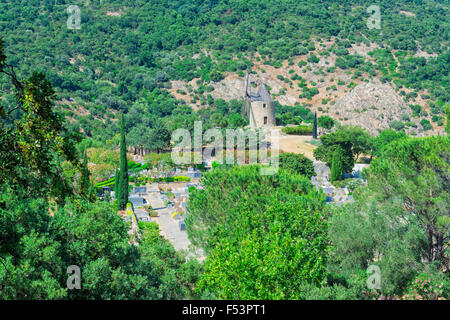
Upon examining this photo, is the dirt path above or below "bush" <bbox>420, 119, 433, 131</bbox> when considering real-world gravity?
above

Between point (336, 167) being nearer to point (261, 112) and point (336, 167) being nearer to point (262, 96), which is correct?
point (261, 112)

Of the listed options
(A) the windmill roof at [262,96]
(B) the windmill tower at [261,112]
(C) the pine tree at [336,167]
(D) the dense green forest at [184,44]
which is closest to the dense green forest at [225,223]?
(C) the pine tree at [336,167]

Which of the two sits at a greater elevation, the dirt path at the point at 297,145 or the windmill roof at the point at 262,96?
the windmill roof at the point at 262,96

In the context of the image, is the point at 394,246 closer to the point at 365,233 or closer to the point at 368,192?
the point at 365,233

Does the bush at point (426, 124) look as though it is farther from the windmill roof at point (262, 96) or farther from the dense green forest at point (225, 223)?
the windmill roof at point (262, 96)

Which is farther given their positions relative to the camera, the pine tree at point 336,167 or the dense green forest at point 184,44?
the dense green forest at point 184,44

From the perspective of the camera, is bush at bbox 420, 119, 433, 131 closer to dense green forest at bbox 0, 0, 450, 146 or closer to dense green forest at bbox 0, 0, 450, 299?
dense green forest at bbox 0, 0, 450, 146

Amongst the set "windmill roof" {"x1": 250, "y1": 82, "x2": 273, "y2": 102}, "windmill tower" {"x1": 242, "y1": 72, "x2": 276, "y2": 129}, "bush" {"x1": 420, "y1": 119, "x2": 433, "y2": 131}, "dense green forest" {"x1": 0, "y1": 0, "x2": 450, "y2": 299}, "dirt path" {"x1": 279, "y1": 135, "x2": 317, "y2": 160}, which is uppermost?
"dense green forest" {"x1": 0, "y1": 0, "x2": 450, "y2": 299}

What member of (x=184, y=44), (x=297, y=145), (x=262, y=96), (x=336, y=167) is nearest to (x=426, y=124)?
(x=262, y=96)

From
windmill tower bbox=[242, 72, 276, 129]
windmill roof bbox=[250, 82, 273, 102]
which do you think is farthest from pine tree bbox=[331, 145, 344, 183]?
windmill roof bbox=[250, 82, 273, 102]
